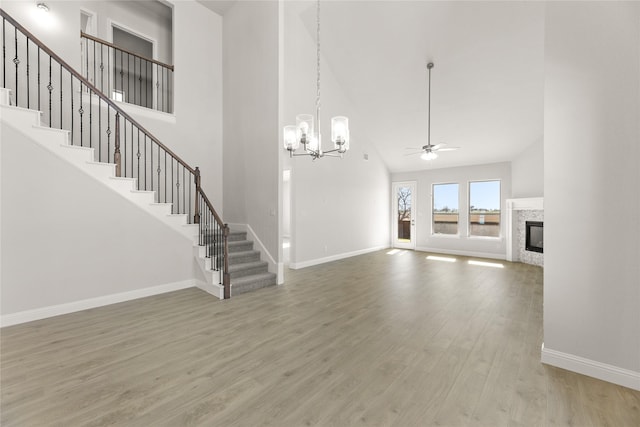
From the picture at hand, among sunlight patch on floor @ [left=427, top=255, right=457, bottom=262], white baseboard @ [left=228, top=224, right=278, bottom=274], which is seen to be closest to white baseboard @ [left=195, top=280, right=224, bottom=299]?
white baseboard @ [left=228, top=224, right=278, bottom=274]

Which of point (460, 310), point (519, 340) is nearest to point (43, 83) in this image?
point (460, 310)

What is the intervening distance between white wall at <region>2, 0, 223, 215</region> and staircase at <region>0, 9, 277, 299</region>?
0.44m

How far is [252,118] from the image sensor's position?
5.58m

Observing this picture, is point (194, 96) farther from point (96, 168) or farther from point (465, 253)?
point (465, 253)

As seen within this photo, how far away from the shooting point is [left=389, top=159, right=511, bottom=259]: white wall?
7.74 m

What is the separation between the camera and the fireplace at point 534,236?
6.68m

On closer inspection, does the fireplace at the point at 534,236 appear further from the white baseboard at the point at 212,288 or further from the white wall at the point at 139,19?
the white wall at the point at 139,19

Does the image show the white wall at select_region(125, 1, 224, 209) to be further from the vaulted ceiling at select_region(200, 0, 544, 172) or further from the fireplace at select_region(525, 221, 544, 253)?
the fireplace at select_region(525, 221, 544, 253)

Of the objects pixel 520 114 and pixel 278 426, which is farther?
pixel 520 114

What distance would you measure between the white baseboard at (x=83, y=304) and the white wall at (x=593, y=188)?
5.02 m

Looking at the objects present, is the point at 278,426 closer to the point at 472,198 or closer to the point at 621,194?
the point at 621,194

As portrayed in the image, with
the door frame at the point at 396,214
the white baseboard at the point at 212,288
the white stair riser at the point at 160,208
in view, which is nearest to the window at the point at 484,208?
the door frame at the point at 396,214

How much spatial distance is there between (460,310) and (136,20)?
28.8 feet

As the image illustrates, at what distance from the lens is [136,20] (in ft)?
20.2
